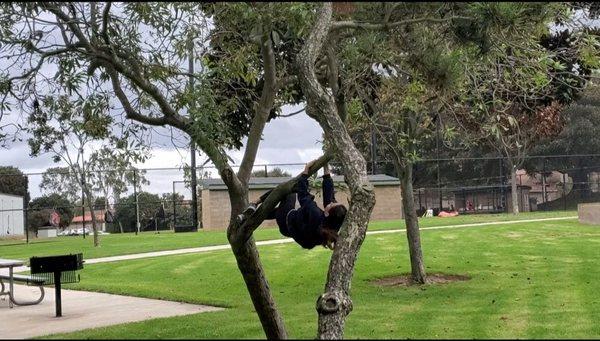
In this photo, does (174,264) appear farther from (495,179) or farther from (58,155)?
(495,179)

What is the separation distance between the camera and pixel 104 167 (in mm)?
30391

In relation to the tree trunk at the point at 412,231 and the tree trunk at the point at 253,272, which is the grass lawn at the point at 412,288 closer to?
the tree trunk at the point at 253,272

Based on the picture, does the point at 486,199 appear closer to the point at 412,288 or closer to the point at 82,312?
the point at 412,288

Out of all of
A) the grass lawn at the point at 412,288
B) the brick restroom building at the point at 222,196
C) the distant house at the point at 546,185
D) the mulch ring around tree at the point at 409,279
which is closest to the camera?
the grass lawn at the point at 412,288

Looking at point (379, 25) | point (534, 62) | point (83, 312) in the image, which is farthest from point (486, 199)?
point (379, 25)

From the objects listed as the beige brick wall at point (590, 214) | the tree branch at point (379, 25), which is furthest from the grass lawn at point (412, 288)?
the beige brick wall at point (590, 214)

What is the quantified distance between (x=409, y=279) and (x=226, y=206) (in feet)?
62.2

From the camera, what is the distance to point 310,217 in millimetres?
5750

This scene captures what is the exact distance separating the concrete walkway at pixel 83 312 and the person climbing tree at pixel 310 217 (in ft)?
13.1

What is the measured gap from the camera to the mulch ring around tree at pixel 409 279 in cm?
1308

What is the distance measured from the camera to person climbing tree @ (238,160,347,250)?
560 centimetres

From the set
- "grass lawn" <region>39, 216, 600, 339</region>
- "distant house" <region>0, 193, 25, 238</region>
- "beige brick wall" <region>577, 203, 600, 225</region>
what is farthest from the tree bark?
"distant house" <region>0, 193, 25, 238</region>

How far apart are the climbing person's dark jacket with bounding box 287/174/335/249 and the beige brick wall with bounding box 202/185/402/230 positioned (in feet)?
77.5

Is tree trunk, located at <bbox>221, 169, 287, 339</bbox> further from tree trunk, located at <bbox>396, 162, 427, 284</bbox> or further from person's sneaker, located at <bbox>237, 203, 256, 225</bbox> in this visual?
tree trunk, located at <bbox>396, 162, 427, 284</bbox>
